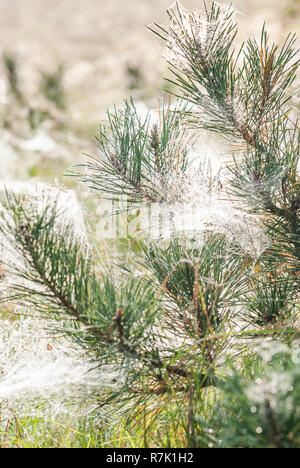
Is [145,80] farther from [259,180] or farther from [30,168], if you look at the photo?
[259,180]

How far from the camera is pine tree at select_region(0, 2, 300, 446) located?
1.71 ft

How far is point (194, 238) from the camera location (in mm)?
739

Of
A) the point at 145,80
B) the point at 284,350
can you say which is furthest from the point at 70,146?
the point at 284,350

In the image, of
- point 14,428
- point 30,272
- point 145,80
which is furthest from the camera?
point 145,80

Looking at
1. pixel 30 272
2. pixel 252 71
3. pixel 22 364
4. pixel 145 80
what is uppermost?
pixel 145 80

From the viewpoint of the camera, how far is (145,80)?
98.0 inches

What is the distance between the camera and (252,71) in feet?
2.12

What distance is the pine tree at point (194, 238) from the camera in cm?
52

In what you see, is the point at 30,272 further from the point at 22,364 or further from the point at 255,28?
the point at 255,28

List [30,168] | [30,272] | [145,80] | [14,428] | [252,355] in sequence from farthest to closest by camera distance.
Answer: [30,168], [145,80], [14,428], [252,355], [30,272]

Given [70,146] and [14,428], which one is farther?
[70,146]

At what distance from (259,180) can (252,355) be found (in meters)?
0.29

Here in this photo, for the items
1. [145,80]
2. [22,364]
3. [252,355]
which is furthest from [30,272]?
[145,80]
